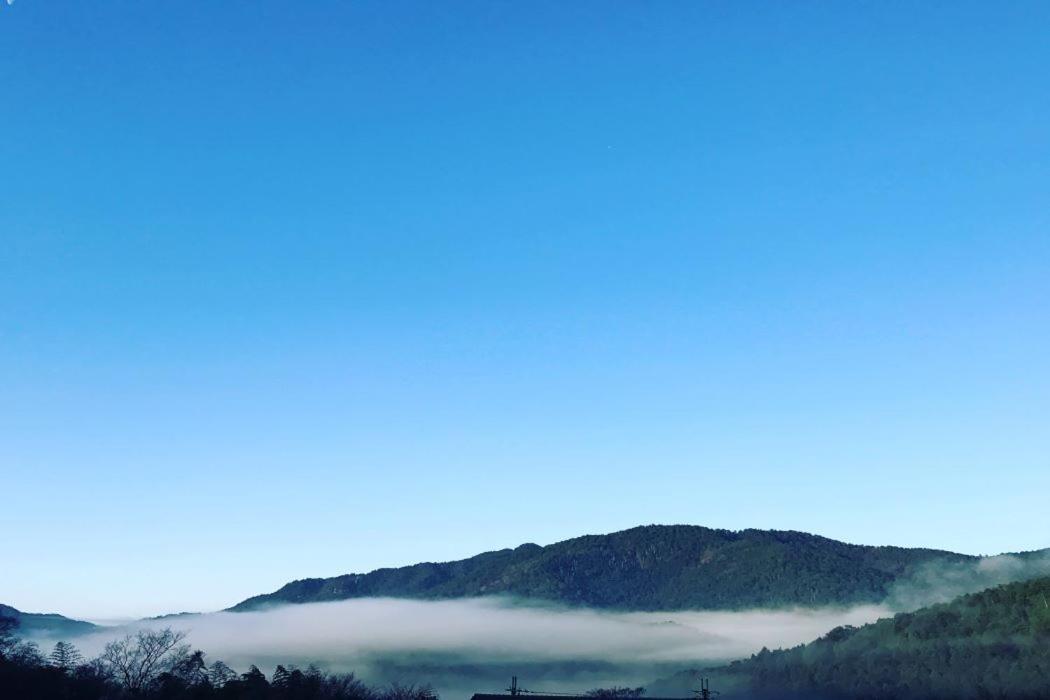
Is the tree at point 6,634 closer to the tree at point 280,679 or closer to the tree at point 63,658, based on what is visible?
the tree at point 63,658

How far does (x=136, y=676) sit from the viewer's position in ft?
457

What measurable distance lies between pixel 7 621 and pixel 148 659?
65.8ft

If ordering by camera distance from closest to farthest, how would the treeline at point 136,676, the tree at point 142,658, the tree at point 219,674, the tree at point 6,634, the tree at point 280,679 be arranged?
1. the treeline at point 136,676
2. the tree at point 6,634
3. the tree at point 142,658
4. the tree at point 280,679
5. the tree at point 219,674

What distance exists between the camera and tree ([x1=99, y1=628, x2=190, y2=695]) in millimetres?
139250

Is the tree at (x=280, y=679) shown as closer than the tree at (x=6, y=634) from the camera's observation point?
No

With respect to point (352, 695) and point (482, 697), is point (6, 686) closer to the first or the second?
point (352, 695)

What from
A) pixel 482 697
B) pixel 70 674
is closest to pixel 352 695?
pixel 482 697

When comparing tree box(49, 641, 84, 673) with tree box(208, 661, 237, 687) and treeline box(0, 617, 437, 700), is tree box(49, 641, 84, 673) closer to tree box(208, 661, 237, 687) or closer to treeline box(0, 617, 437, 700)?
treeline box(0, 617, 437, 700)

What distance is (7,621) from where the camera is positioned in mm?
133625

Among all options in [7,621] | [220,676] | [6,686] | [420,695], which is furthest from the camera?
[420,695]

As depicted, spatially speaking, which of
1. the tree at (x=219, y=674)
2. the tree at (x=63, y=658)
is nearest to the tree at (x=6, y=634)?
the tree at (x=63, y=658)

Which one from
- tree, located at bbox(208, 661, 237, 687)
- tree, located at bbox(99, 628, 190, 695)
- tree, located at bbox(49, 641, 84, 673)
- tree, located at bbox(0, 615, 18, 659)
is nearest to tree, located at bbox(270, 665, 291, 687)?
tree, located at bbox(208, 661, 237, 687)

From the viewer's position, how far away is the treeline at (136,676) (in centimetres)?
11812

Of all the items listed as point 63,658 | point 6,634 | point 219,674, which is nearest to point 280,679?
point 219,674
